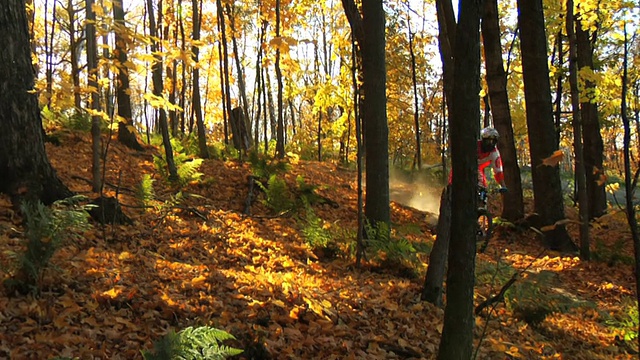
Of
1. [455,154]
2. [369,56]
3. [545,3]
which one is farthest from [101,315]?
[545,3]

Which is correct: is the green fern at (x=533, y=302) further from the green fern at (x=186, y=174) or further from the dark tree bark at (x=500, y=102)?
the green fern at (x=186, y=174)

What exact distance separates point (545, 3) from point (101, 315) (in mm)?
11510

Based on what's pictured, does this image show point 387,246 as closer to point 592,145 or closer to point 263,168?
point 263,168

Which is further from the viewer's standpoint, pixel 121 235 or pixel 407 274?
pixel 407 274

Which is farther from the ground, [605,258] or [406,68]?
[406,68]

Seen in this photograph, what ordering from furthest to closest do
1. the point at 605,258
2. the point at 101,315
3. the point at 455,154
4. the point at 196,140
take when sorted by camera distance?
the point at 196,140, the point at 605,258, the point at 101,315, the point at 455,154

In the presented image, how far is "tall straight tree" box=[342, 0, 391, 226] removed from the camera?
7.59 m

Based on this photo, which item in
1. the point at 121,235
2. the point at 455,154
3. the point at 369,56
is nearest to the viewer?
the point at 455,154

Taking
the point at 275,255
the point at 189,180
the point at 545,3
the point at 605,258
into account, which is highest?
the point at 545,3

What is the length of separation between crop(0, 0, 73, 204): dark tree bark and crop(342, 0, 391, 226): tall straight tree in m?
4.66

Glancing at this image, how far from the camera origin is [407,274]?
20.7ft

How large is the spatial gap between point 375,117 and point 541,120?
416 cm

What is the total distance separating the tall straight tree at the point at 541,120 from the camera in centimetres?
939

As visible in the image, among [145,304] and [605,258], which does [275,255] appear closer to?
[145,304]
